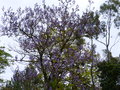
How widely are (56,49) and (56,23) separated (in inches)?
54.0

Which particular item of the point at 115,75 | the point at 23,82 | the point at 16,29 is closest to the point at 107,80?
the point at 115,75

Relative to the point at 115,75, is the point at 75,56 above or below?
below

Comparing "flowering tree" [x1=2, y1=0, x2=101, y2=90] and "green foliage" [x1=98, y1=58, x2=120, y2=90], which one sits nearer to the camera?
"flowering tree" [x1=2, y1=0, x2=101, y2=90]

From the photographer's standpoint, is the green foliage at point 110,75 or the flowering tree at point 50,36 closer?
the flowering tree at point 50,36

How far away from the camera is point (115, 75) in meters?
21.6

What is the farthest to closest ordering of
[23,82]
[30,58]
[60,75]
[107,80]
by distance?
[107,80] → [23,82] → [30,58] → [60,75]

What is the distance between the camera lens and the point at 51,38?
12.5 m

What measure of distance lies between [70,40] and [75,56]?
1.29m

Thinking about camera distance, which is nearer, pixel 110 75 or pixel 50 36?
pixel 50 36

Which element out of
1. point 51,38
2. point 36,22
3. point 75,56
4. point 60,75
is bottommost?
point 60,75

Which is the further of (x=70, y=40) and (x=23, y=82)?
(x=23, y=82)

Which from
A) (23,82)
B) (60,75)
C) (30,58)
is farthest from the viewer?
(23,82)

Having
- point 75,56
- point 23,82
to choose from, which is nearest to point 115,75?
point 23,82

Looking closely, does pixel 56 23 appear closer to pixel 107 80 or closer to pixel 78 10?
pixel 78 10
